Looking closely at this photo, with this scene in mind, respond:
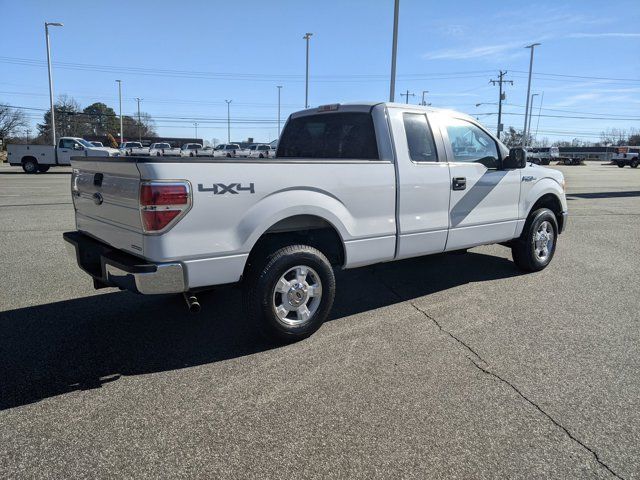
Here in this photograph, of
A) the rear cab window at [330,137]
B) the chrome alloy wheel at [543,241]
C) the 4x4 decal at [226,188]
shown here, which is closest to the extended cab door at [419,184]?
the rear cab window at [330,137]

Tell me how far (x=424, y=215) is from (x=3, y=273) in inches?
202

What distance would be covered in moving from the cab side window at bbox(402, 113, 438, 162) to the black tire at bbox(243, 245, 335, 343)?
1.55 m

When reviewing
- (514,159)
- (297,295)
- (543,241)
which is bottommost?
(297,295)

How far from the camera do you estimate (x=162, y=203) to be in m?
3.29

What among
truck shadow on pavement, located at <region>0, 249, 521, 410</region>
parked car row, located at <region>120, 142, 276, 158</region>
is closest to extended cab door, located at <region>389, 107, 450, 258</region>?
truck shadow on pavement, located at <region>0, 249, 521, 410</region>

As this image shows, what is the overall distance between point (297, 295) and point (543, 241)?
13.1 ft

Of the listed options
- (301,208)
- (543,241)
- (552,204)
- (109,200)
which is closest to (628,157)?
(552,204)

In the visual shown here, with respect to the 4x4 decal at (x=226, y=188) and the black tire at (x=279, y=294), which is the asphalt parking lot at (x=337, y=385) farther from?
the 4x4 decal at (x=226, y=188)

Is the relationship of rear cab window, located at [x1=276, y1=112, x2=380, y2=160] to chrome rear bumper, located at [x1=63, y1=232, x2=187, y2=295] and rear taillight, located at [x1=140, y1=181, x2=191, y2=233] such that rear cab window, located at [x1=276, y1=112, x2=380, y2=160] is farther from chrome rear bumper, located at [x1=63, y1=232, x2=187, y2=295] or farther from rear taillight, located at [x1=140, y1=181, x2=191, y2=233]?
chrome rear bumper, located at [x1=63, y1=232, x2=187, y2=295]

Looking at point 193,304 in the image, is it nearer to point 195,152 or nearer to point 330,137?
point 330,137

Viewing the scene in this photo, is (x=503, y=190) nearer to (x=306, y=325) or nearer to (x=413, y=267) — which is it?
(x=413, y=267)

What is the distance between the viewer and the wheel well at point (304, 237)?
4.02 meters

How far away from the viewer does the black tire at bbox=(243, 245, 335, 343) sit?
151 inches

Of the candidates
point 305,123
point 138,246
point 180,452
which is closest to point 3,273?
point 138,246
